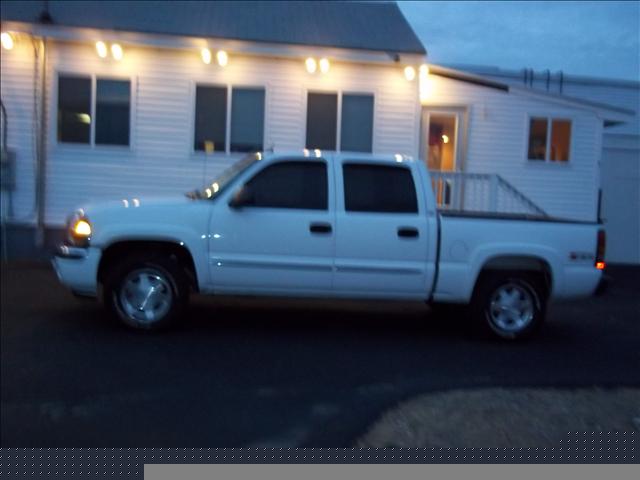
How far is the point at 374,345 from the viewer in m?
8.23

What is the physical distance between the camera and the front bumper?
8.09 meters

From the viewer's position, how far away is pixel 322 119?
1455 cm

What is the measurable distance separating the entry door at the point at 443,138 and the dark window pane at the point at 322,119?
184cm

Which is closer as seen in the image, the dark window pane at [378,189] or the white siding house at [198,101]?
the dark window pane at [378,189]

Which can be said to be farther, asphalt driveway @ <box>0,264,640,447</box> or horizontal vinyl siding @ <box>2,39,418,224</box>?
horizontal vinyl siding @ <box>2,39,418,224</box>

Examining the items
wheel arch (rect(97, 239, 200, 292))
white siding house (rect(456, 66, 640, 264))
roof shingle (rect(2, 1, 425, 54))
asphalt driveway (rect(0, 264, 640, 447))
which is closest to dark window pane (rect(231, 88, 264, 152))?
roof shingle (rect(2, 1, 425, 54))

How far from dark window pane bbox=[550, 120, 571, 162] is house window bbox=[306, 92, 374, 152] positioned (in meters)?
3.63

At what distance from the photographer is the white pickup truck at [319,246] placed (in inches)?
321

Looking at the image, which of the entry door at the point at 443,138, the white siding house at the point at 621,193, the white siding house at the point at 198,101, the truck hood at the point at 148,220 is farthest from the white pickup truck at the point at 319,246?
the white siding house at the point at 621,193

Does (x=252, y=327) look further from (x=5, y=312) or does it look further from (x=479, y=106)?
(x=479, y=106)

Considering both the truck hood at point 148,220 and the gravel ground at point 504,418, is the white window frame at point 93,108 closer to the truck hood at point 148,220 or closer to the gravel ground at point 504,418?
the truck hood at point 148,220

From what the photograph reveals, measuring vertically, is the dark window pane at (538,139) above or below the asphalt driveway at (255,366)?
above

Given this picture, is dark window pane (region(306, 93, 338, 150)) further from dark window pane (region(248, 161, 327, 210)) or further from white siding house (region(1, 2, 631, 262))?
dark window pane (region(248, 161, 327, 210))

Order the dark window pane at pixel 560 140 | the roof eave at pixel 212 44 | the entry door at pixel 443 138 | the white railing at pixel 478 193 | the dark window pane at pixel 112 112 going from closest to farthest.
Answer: the roof eave at pixel 212 44 < the dark window pane at pixel 112 112 < the white railing at pixel 478 193 < the entry door at pixel 443 138 < the dark window pane at pixel 560 140
